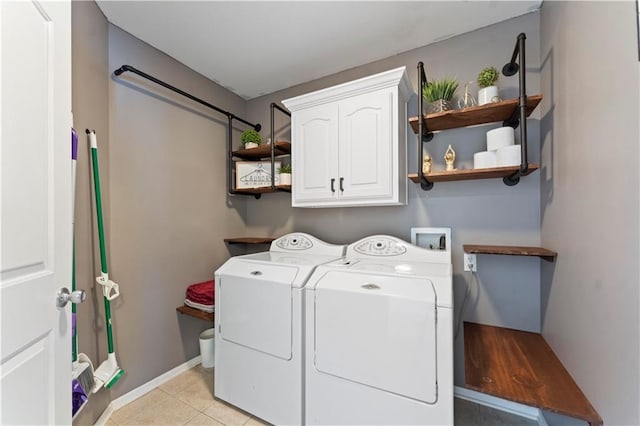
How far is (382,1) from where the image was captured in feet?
5.34

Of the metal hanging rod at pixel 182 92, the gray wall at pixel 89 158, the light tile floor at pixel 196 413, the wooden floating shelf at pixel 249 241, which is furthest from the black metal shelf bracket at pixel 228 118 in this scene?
the light tile floor at pixel 196 413

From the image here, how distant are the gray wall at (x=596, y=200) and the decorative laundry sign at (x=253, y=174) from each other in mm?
2098

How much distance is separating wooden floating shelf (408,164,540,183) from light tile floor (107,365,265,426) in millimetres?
2033

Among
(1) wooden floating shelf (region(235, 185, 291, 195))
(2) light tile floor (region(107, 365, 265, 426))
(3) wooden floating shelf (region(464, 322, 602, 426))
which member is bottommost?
(2) light tile floor (region(107, 365, 265, 426))

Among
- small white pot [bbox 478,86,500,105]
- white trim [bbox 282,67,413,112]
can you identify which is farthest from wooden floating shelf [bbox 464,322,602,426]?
white trim [bbox 282,67,413,112]

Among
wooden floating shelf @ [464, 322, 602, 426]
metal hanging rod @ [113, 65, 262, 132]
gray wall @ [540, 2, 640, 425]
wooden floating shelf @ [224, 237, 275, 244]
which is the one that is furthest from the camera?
wooden floating shelf @ [224, 237, 275, 244]

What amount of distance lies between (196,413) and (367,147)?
223cm

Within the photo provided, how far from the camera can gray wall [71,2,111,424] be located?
150 centimetres

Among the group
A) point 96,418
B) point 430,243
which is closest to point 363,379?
point 430,243

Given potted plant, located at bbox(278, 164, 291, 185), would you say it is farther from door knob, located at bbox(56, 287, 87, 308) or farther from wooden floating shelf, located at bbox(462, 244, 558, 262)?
door knob, located at bbox(56, 287, 87, 308)

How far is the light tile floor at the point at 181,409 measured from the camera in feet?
5.65

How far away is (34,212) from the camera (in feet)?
2.54

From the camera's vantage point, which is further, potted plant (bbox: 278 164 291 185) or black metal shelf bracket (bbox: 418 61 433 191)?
potted plant (bbox: 278 164 291 185)

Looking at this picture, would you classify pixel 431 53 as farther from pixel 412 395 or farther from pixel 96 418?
pixel 96 418
